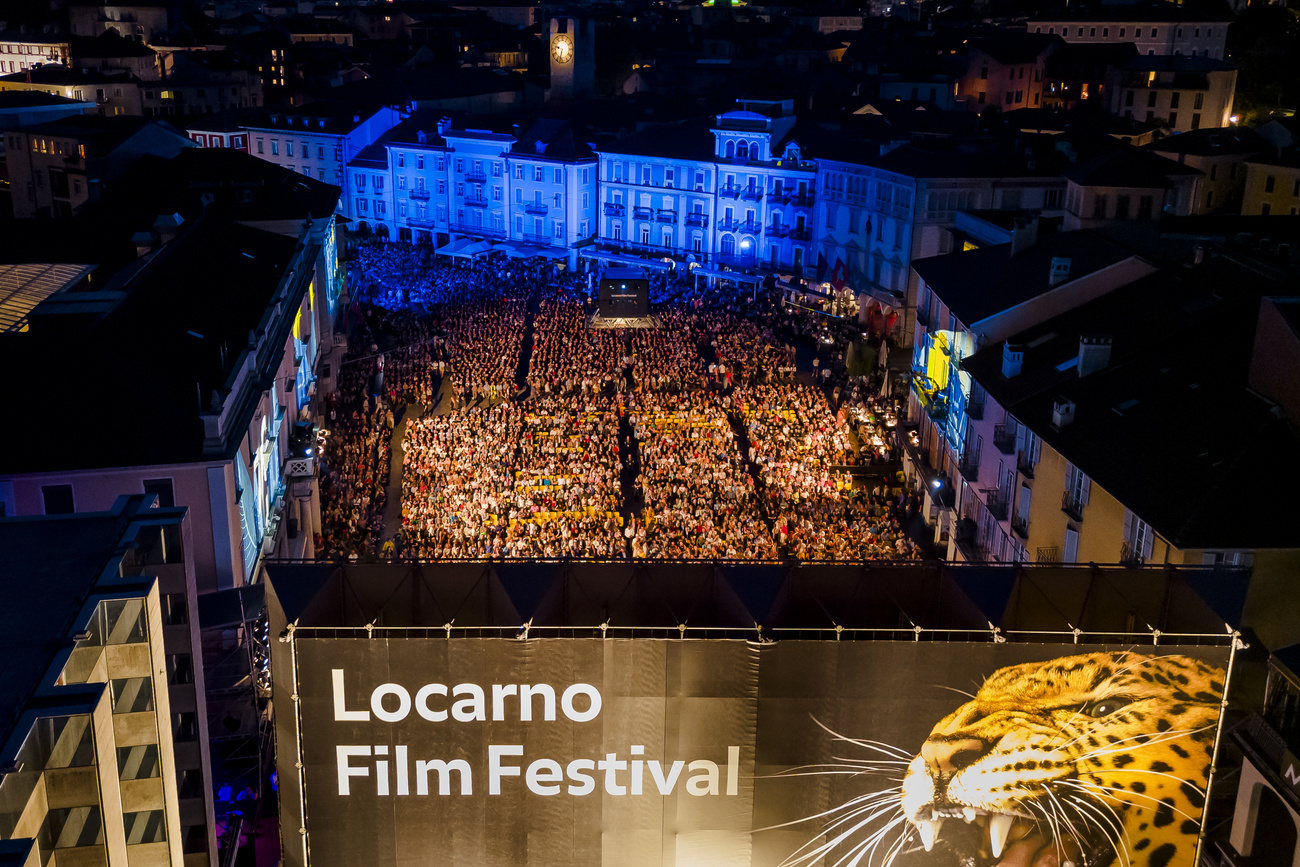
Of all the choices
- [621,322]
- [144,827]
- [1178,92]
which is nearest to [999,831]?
[144,827]

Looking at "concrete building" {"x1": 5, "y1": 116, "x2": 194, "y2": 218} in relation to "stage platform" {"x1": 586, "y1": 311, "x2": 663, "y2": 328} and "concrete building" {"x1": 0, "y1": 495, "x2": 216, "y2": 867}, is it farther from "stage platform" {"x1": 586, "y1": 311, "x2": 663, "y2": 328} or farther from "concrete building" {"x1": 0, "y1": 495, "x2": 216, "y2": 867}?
"concrete building" {"x1": 0, "y1": 495, "x2": 216, "y2": 867}

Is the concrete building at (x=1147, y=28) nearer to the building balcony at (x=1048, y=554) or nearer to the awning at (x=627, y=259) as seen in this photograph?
the awning at (x=627, y=259)

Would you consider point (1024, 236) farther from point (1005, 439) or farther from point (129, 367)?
point (129, 367)

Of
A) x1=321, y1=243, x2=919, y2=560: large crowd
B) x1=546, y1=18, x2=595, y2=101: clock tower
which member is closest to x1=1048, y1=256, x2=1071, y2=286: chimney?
x1=321, y1=243, x2=919, y2=560: large crowd

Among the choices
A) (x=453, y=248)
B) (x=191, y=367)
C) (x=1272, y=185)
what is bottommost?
(x=453, y=248)

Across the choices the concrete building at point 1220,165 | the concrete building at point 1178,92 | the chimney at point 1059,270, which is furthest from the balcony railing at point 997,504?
the concrete building at point 1178,92

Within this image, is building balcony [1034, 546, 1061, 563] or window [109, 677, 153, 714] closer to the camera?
window [109, 677, 153, 714]
